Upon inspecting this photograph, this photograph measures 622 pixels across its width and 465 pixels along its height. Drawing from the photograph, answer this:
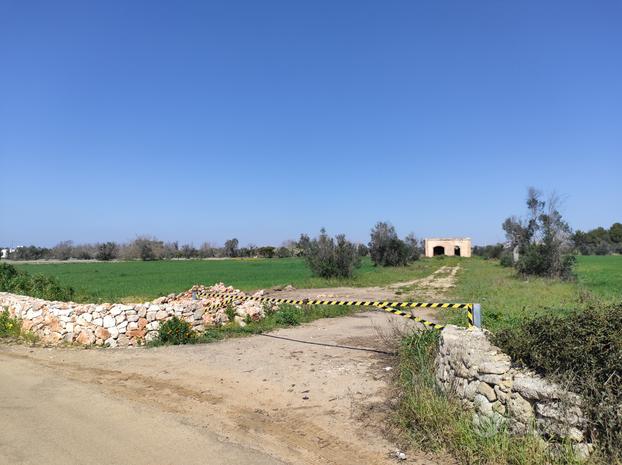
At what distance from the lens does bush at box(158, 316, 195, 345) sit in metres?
11.0

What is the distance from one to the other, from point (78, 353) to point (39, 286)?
9637 millimetres

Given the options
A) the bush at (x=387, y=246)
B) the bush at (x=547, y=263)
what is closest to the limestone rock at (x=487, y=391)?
the bush at (x=547, y=263)

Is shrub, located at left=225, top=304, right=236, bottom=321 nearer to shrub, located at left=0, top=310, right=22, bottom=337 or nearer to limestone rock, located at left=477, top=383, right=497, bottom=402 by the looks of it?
shrub, located at left=0, top=310, right=22, bottom=337

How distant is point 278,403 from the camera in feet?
21.9

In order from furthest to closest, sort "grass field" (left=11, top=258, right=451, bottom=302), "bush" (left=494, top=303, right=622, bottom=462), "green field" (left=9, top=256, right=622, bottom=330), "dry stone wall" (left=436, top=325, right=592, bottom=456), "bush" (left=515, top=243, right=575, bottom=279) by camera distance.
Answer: "bush" (left=515, top=243, right=575, bottom=279)
"grass field" (left=11, top=258, right=451, bottom=302)
"green field" (left=9, top=256, right=622, bottom=330)
"dry stone wall" (left=436, top=325, right=592, bottom=456)
"bush" (left=494, top=303, right=622, bottom=462)

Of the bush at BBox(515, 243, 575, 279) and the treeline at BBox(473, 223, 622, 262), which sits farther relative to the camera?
the treeline at BBox(473, 223, 622, 262)

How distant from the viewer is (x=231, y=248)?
123 m

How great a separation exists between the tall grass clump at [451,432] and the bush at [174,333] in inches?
238

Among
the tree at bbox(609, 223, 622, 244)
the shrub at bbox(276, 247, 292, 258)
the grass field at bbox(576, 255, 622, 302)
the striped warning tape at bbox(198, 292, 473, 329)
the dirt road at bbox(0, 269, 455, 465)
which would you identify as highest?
the tree at bbox(609, 223, 622, 244)

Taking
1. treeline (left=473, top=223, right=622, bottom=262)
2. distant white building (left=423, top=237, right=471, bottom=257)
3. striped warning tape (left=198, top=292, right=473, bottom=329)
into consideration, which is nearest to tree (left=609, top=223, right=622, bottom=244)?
treeline (left=473, top=223, right=622, bottom=262)

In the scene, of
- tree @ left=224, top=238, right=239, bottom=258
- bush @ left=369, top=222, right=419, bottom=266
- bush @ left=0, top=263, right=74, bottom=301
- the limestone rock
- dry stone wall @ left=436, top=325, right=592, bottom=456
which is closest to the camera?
dry stone wall @ left=436, top=325, right=592, bottom=456

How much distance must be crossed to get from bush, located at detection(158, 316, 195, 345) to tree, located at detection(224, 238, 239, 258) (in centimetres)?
11203

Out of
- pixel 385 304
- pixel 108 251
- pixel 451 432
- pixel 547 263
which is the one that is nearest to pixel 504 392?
pixel 451 432

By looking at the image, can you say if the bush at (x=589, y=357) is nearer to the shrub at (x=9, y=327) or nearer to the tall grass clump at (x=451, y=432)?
the tall grass clump at (x=451, y=432)
